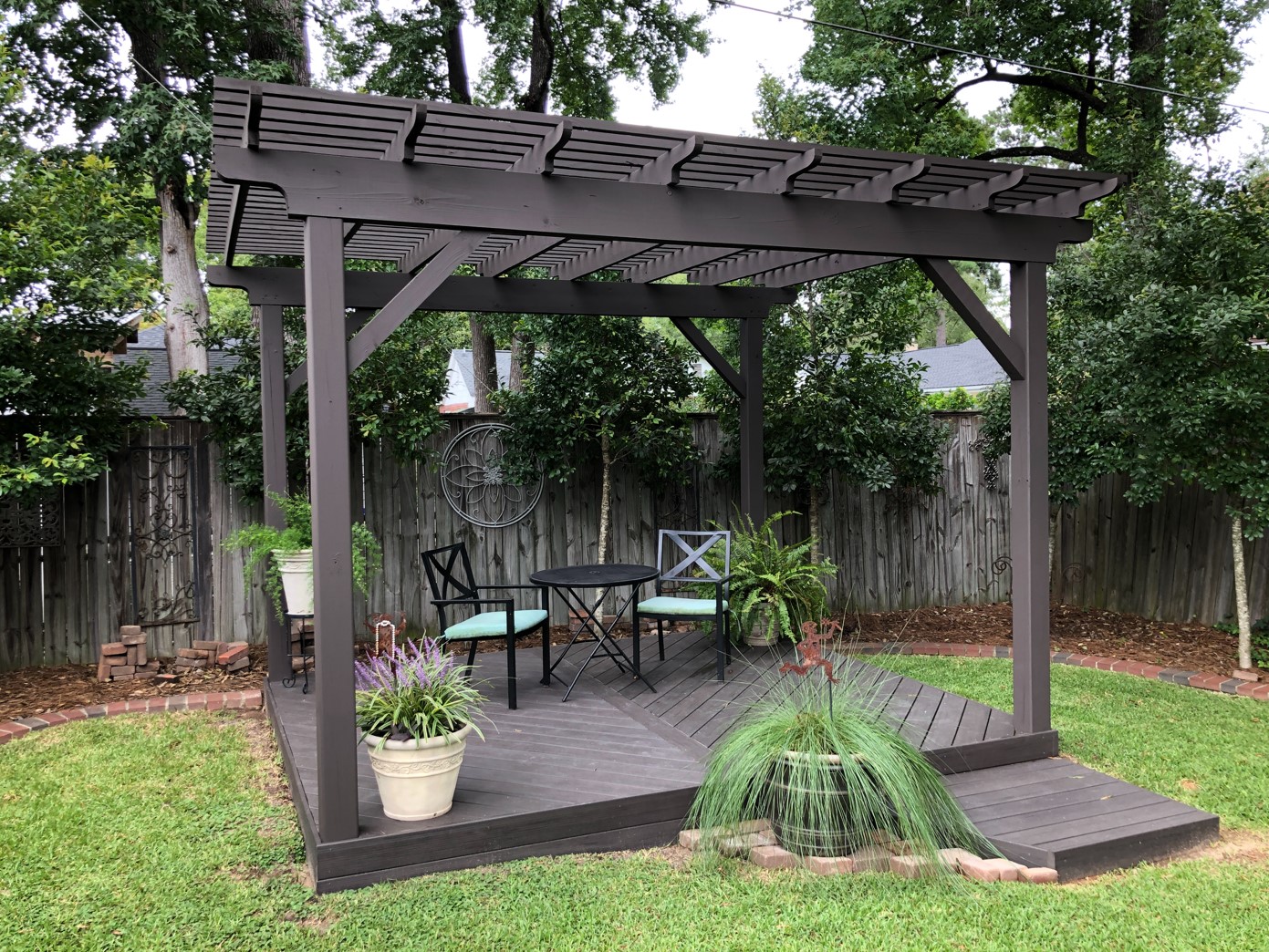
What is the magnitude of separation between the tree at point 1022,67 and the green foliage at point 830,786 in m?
6.21

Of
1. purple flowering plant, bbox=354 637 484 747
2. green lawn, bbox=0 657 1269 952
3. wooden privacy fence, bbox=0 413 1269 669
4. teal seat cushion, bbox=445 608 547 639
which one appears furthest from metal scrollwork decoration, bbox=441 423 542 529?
purple flowering plant, bbox=354 637 484 747

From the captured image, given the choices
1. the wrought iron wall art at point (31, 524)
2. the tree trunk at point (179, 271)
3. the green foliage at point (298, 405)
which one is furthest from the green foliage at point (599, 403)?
the tree trunk at point (179, 271)

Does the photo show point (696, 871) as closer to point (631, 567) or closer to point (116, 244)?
point (631, 567)

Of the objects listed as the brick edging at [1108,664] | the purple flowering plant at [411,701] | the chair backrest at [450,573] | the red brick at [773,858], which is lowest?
the red brick at [773,858]

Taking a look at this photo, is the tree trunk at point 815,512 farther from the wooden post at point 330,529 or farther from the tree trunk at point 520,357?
the wooden post at point 330,529

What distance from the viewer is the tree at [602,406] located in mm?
6562

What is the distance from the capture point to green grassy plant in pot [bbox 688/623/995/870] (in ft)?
9.88

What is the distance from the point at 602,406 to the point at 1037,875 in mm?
4256

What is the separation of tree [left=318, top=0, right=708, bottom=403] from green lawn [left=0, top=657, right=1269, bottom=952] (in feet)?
20.2

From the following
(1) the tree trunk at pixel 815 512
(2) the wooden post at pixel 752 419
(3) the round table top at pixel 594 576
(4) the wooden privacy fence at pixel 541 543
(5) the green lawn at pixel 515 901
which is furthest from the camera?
(1) the tree trunk at pixel 815 512

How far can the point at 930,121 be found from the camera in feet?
33.1

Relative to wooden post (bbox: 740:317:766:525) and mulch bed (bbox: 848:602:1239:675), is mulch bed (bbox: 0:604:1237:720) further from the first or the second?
wooden post (bbox: 740:317:766:525)

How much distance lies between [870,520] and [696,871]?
15.9 feet

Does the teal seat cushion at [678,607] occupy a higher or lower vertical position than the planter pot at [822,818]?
higher
